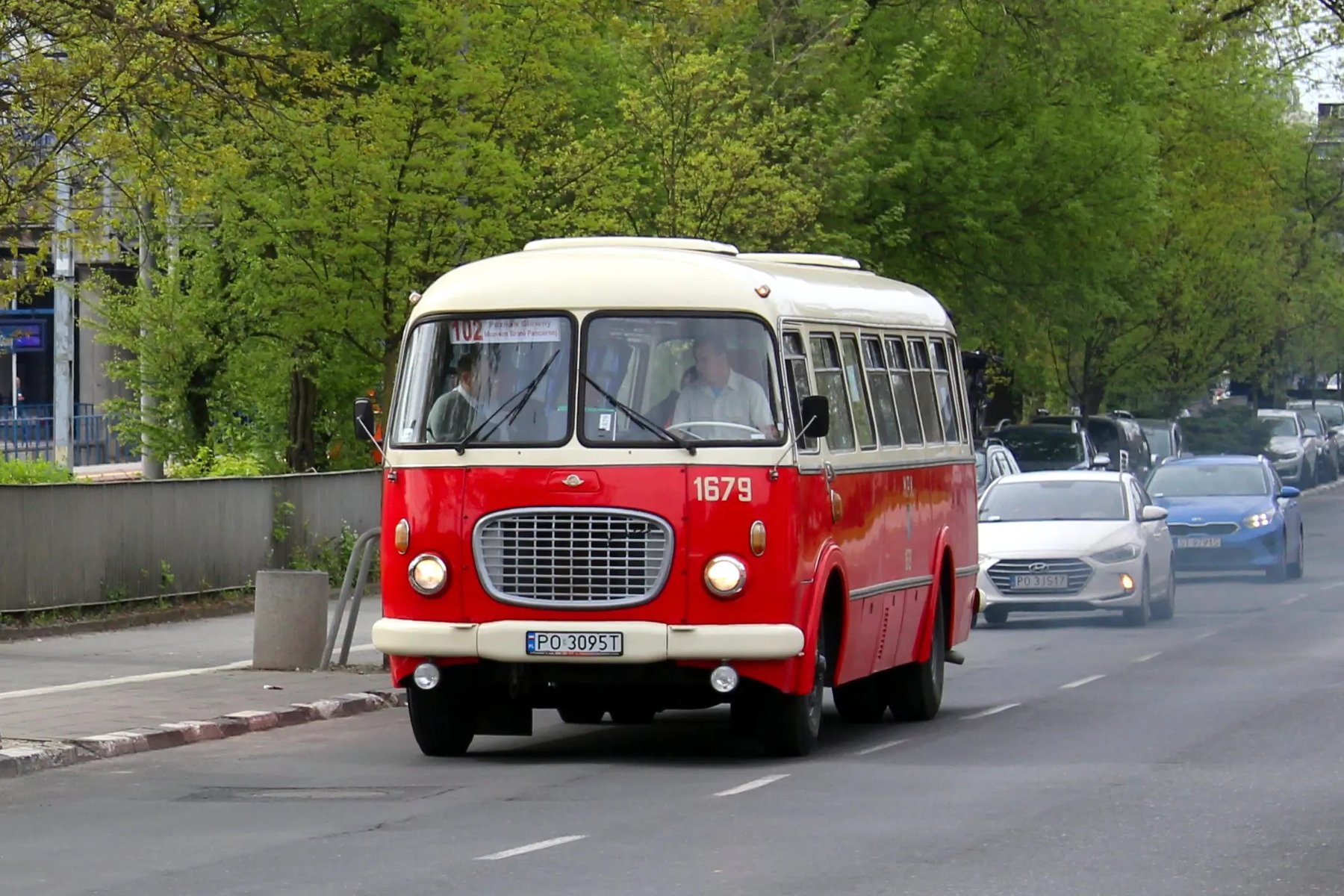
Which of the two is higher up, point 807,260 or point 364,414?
point 807,260

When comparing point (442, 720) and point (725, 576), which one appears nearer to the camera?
point (725, 576)

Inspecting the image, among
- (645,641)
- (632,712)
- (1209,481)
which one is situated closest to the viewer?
(645,641)

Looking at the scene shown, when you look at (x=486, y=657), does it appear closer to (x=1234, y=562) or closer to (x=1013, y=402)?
(x=1234, y=562)

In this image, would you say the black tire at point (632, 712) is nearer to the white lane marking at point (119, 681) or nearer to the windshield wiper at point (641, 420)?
the windshield wiper at point (641, 420)

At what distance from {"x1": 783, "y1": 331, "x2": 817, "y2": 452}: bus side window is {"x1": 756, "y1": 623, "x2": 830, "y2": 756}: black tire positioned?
1027 millimetres

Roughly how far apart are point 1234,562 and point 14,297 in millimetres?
16778

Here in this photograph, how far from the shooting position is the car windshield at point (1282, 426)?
6106cm

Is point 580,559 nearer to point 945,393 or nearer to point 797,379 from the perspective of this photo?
point 797,379

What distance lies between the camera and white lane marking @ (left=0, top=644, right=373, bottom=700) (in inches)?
685

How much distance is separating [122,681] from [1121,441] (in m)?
33.5

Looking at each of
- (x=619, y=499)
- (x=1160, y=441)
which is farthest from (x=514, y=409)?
(x=1160, y=441)

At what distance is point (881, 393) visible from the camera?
1623 centimetres

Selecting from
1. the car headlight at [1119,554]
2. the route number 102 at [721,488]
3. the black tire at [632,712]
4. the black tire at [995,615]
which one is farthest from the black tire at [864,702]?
the black tire at [995,615]

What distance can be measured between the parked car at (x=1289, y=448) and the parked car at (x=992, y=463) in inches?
985
